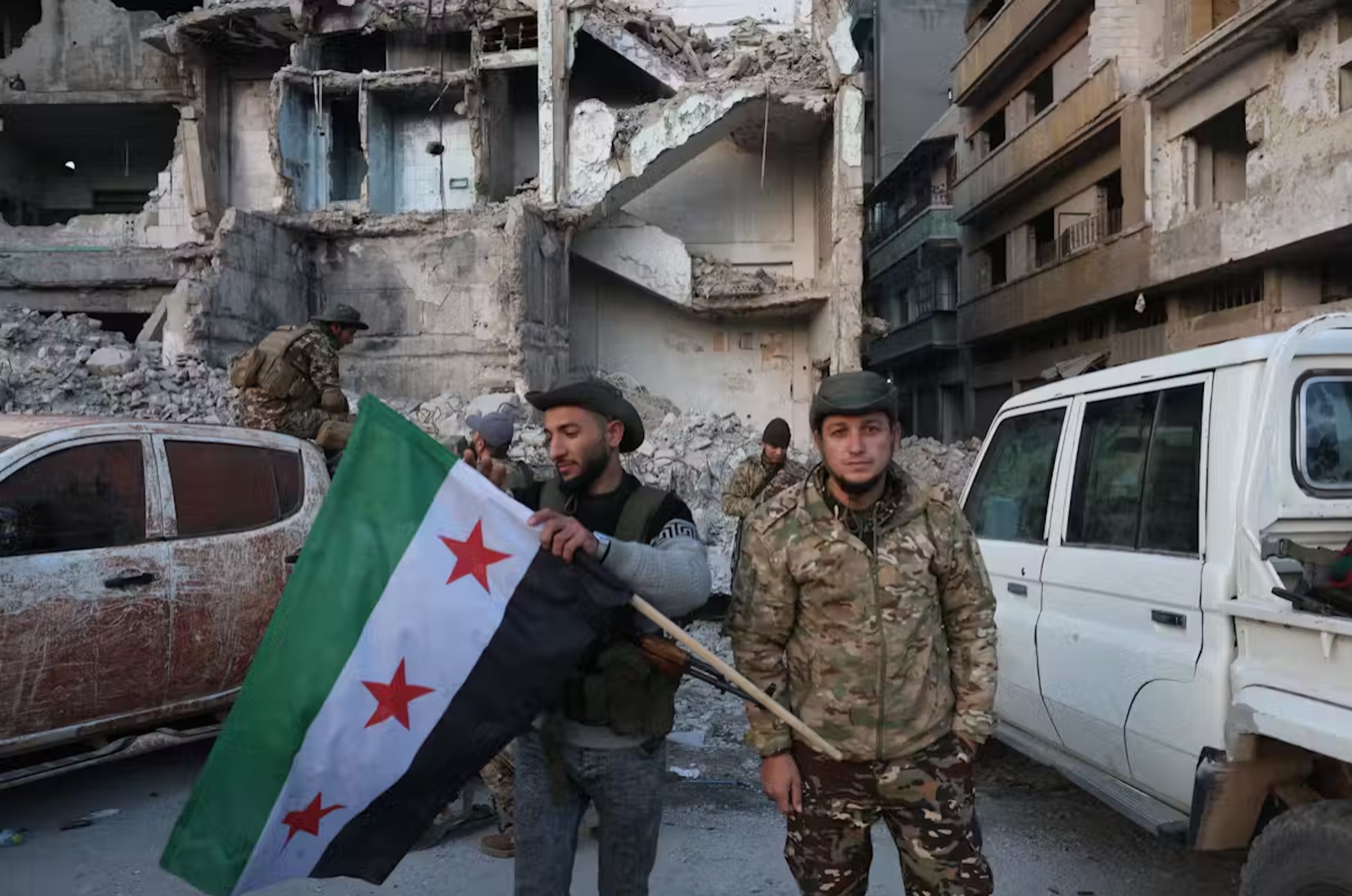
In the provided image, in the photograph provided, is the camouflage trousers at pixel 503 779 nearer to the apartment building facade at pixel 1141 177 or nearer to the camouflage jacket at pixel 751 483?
the camouflage jacket at pixel 751 483

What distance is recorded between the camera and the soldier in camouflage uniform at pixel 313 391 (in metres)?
6.45

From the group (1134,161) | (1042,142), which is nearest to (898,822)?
(1134,161)

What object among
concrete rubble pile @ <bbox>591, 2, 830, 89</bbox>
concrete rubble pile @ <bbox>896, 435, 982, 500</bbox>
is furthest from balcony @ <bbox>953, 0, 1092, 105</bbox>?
concrete rubble pile @ <bbox>896, 435, 982, 500</bbox>

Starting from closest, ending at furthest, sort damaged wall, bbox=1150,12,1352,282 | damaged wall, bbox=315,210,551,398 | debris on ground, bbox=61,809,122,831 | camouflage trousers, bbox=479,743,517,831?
camouflage trousers, bbox=479,743,517,831 → debris on ground, bbox=61,809,122,831 → damaged wall, bbox=1150,12,1352,282 → damaged wall, bbox=315,210,551,398

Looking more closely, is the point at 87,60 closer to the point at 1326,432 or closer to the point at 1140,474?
the point at 1140,474

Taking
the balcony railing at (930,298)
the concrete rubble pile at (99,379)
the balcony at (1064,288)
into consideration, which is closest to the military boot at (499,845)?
the concrete rubble pile at (99,379)

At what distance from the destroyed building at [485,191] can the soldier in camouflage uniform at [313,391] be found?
7.36 meters

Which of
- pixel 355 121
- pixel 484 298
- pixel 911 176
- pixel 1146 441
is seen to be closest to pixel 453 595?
pixel 1146 441

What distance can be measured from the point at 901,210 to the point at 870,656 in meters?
33.7

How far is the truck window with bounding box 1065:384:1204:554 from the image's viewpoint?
3.07m

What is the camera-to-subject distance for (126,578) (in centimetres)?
404

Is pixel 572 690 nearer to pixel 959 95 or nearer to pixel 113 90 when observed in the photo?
pixel 113 90

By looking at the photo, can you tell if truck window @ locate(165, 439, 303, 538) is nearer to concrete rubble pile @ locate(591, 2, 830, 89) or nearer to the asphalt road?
the asphalt road

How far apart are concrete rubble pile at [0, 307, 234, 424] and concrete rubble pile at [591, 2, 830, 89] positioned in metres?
8.68
